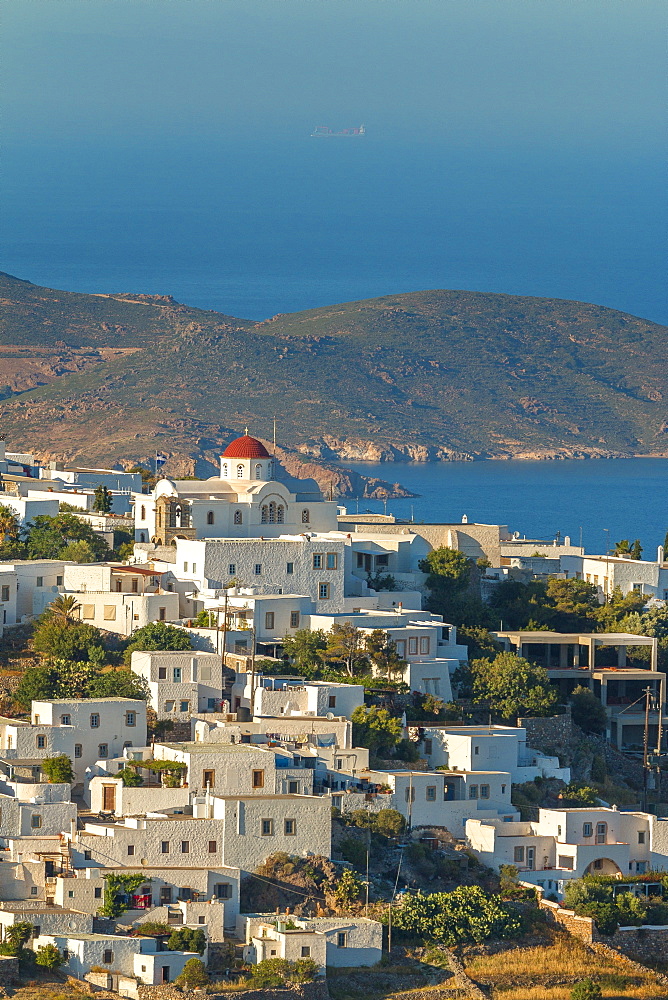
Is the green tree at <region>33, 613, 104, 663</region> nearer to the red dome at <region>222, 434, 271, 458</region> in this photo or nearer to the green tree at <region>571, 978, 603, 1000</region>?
the red dome at <region>222, 434, 271, 458</region>

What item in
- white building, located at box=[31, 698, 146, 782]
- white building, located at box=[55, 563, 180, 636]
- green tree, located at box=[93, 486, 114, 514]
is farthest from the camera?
green tree, located at box=[93, 486, 114, 514]

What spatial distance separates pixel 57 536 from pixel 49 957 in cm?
2945

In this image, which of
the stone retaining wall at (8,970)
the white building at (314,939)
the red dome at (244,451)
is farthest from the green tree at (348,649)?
the stone retaining wall at (8,970)

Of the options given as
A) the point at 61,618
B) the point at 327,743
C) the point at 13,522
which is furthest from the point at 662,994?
the point at 13,522

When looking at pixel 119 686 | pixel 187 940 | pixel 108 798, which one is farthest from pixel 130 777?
pixel 187 940

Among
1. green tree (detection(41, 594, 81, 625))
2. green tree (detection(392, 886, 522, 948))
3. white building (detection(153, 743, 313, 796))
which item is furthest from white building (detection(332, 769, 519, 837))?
green tree (detection(41, 594, 81, 625))

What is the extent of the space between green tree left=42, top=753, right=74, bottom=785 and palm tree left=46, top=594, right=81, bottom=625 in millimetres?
11941

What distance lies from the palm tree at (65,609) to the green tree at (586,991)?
2273 cm

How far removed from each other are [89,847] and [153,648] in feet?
41.1

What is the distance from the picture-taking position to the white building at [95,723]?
63.1m

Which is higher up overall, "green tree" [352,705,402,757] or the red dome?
the red dome

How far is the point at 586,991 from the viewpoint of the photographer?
56719 millimetres

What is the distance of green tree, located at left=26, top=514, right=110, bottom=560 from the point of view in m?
80.2

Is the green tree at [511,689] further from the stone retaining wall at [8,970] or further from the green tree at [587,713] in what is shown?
the stone retaining wall at [8,970]
